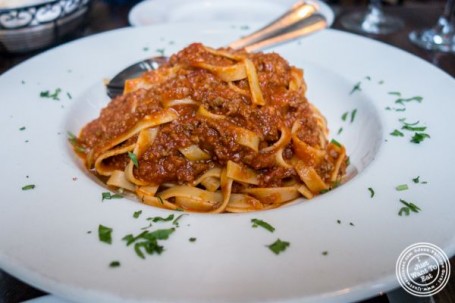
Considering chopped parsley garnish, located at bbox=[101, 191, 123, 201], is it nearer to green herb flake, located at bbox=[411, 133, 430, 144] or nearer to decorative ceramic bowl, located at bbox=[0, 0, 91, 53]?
green herb flake, located at bbox=[411, 133, 430, 144]

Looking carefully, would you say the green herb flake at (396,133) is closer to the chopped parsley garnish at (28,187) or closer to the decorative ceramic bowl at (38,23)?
the chopped parsley garnish at (28,187)

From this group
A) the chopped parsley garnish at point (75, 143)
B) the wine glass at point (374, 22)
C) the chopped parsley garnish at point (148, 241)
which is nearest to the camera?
the chopped parsley garnish at point (148, 241)

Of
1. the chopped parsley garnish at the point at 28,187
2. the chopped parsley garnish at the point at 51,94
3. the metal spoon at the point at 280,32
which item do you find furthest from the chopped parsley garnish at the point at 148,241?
the metal spoon at the point at 280,32

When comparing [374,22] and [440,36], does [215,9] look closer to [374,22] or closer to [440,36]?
[374,22]

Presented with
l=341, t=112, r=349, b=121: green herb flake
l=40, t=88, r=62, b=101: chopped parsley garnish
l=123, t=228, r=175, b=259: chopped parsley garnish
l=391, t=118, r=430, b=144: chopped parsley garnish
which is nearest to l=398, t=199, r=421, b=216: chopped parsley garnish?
l=391, t=118, r=430, b=144: chopped parsley garnish

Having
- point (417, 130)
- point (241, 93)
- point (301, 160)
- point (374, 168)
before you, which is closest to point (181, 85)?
point (241, 93)

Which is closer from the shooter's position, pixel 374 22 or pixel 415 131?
pixel 415 131

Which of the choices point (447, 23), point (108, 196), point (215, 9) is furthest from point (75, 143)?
point (447, 23)
